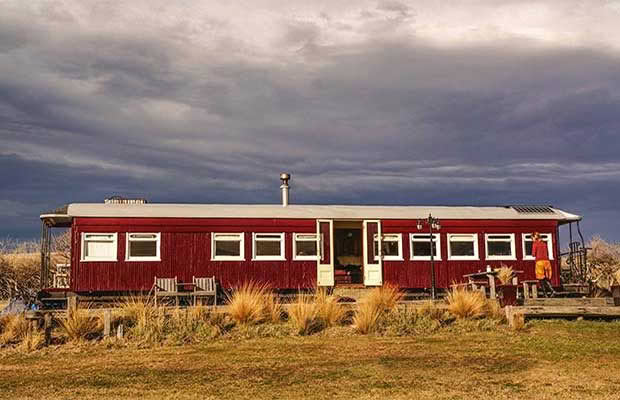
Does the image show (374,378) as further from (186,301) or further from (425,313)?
(186,301)

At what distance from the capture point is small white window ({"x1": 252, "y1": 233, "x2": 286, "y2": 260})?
2184cm

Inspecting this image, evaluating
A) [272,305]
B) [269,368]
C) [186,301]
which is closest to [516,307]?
[272,305]

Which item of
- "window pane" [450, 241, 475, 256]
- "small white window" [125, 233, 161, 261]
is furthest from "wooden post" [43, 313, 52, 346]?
"window pane" [450, 241, 475, 256]

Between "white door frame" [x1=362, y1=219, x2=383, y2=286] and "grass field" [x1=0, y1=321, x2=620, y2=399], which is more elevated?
"white door frame" [x1=362, y1=219, x2=383, y2=286]

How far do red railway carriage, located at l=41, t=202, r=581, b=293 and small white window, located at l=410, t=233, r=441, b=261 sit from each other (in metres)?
0.03

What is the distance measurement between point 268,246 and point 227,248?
1.29m

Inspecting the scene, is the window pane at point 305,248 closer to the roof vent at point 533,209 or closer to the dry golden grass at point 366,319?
the dry golden grass at point 366,319

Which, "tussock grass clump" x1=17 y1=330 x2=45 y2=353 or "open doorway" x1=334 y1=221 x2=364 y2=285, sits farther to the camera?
"open doorway" x1=334 y1=221 x2=364 y2=285

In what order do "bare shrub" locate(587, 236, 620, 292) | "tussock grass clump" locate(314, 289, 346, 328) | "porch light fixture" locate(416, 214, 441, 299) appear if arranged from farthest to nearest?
"bare shrub" locate(587, 236, 620, 292)
"porch light fixture" locate(416, 214, 441, 299)
"tussock grass clump" locate(314, 289, 346, 328)

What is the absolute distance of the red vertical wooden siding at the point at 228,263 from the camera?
68.2 feet

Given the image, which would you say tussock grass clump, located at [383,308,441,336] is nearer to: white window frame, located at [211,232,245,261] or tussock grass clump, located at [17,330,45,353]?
white window frame, located at [211,232,245,261]

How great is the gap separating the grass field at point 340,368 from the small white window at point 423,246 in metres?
7.08

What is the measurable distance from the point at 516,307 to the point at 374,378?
643 centimetres

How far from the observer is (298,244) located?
22.1 meters
